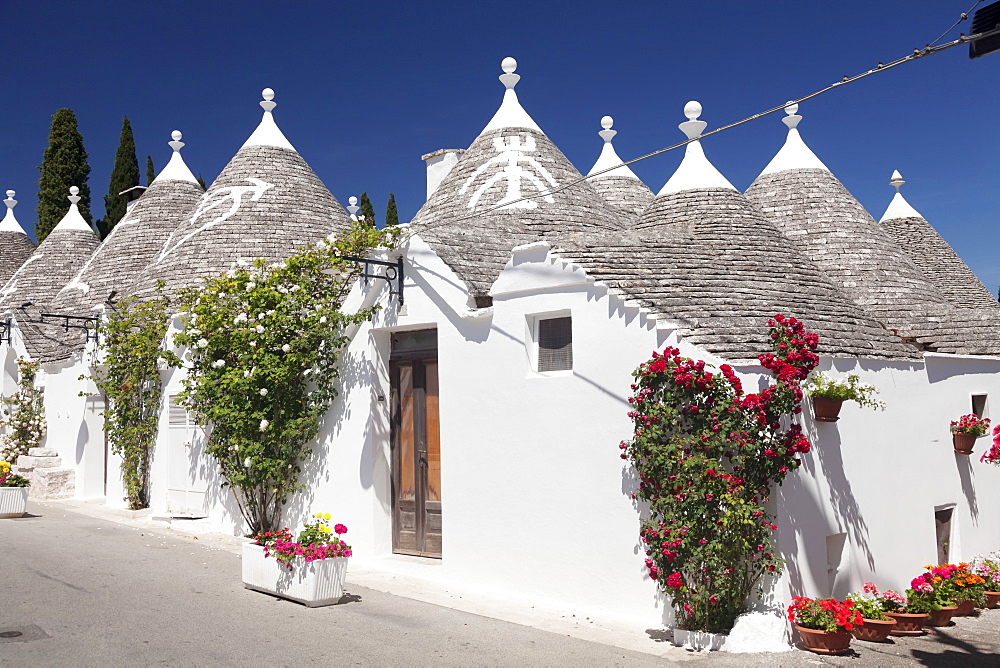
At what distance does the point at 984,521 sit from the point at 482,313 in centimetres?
680

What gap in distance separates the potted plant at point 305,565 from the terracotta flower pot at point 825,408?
4685mm

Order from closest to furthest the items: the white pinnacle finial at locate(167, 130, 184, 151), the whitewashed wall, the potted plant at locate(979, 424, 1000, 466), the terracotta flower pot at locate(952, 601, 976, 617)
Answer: the whitewashed wall, the terracotta flower pot at locate(952, 601, 976, 617), the potted plant at locate(979, 424, 1000, 466), the white pinnacle finial at locate(167, 130, 184, 151)

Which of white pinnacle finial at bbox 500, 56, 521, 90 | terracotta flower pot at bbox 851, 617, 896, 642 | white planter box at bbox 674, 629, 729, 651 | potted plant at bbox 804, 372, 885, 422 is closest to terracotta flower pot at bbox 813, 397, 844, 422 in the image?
potted plant at bbox 804, 372, 885, 422

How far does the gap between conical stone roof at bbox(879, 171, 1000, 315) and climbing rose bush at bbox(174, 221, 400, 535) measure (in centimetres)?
1140

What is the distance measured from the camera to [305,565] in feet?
27.5

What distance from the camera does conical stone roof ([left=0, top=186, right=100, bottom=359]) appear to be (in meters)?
23.4

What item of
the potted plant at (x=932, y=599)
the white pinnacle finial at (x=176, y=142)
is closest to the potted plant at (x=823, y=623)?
the potted plant at (x=932, y=599)

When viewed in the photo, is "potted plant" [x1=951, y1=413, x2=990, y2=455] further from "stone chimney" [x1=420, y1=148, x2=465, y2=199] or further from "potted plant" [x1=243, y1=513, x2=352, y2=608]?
"stone chimney" [x1=420, y1=148, x2=465, y2=199]

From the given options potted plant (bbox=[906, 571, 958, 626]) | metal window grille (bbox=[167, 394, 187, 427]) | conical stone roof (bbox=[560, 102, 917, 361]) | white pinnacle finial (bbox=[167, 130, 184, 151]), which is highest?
white pinnacle finial (bbox=[167, 130, 184, 151])

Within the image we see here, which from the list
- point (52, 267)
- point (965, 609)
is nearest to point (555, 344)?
point (965, 609)

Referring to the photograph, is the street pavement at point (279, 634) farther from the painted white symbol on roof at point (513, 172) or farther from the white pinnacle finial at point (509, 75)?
the white pinnacle finial at point (509, 75)

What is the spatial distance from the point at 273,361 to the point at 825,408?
699cm

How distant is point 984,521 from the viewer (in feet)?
34.3

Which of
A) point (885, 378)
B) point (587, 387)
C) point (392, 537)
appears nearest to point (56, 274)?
point (392, 537)
